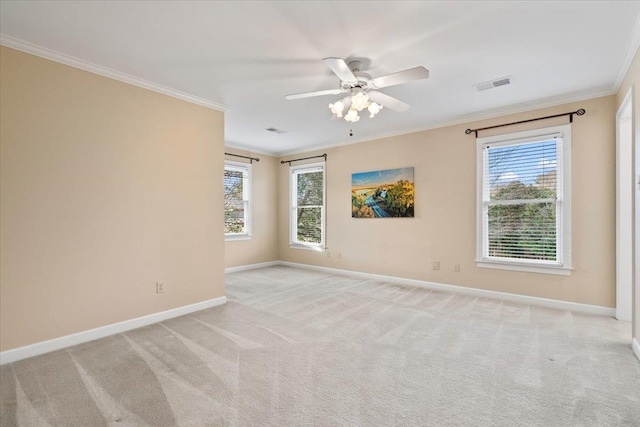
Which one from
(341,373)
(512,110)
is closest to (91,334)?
(341,373)

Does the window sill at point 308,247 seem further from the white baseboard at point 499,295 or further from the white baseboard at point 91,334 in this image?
the white baseboard at point 91,334

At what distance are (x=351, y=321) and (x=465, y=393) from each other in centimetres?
151

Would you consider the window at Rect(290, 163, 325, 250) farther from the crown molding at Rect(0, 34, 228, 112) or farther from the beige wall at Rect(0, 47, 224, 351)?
the crown molding at Rect(0, 34, 228, 112)

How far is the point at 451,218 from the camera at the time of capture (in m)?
4.73

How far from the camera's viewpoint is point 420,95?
3.72 m

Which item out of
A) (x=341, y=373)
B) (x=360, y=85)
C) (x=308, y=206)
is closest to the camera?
(x=341, y=373)

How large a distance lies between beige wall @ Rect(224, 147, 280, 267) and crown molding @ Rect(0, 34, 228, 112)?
8.24ft

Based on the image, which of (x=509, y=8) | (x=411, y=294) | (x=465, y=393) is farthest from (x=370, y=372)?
(x=509, y=8)

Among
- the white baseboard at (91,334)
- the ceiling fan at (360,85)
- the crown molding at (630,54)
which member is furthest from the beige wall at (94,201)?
the crown molding at (630,54)

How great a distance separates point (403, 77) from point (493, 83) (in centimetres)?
156

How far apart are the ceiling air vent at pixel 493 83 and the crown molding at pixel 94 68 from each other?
315 cm

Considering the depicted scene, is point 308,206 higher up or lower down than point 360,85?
lower down

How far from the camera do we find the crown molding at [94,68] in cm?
256

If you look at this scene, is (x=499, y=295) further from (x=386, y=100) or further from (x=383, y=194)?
(x=386, y=100)
